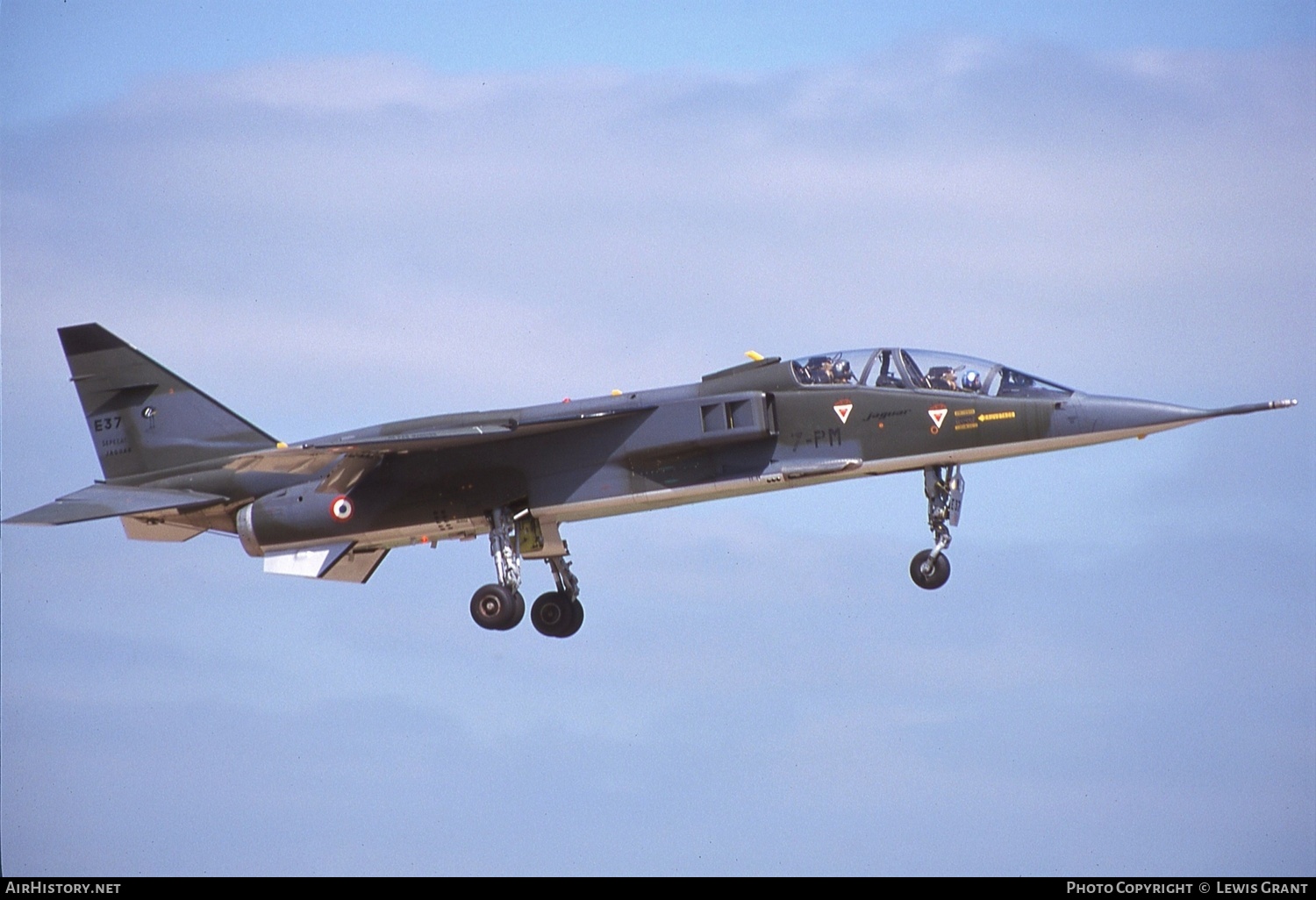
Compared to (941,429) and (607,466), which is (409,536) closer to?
(607,466)

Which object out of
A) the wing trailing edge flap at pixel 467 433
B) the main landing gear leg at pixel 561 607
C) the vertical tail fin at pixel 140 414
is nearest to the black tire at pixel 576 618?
the main landing gear leg at pixel 561 607

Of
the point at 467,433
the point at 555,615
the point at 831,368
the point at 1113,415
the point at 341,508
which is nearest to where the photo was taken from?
the point at 1113,415

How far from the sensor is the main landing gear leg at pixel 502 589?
92.2ft

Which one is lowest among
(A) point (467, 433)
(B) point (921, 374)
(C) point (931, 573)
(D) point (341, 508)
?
(C) point (931, 573)

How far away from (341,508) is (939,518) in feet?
29.2

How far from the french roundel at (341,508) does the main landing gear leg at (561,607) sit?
3.53 metres

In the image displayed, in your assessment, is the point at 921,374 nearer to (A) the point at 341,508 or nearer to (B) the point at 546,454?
(B) the point at 546,454

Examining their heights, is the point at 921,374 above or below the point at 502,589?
above

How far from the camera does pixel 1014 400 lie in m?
26.1

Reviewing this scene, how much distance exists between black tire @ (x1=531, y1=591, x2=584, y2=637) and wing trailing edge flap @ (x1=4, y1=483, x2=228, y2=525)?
209 inches

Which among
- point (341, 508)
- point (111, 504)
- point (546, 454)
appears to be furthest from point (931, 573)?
point (111, 504)

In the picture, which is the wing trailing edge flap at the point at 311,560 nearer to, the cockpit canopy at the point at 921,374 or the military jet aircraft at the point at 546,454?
the military jet aircraft at the point at 546,454

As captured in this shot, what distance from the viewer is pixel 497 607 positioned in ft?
92.2
